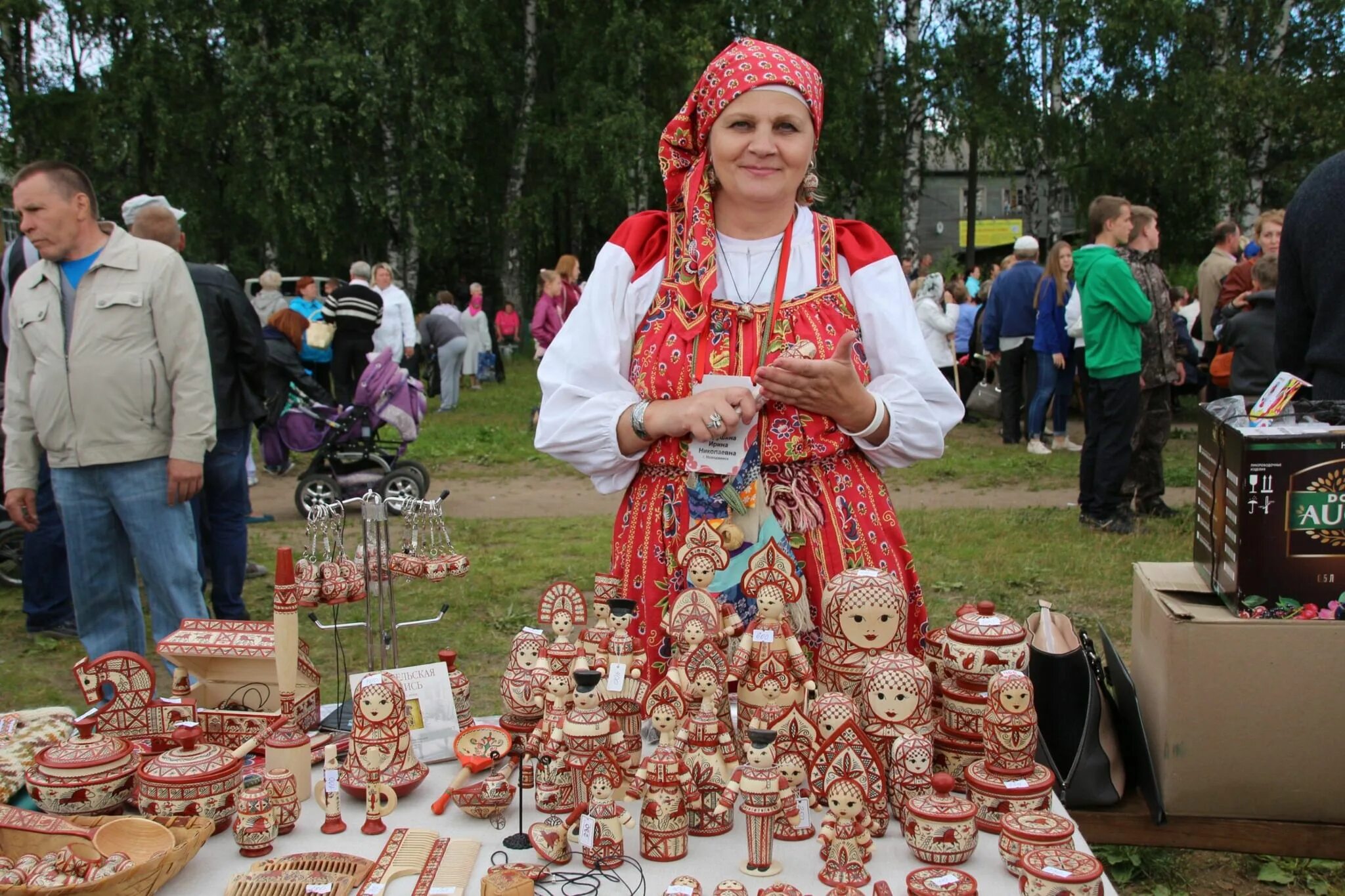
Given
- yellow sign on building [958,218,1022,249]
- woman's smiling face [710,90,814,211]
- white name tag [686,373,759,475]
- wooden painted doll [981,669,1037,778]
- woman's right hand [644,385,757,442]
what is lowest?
wooden painted doll [981,669,1037,778]

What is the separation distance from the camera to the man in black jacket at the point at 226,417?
4438mm

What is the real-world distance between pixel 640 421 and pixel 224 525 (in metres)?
3.08

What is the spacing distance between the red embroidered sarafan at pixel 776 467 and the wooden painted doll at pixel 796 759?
0.96 ft

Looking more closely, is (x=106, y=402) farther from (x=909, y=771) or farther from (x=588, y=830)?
(x=909, y=771)

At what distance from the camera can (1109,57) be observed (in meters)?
18.0

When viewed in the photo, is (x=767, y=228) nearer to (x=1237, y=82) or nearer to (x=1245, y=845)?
(x=1245, y=845)

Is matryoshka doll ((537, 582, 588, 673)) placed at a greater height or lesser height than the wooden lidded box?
greater

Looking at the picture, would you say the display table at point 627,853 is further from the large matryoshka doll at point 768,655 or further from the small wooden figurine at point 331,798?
the large matryoshka doll at point 768,655

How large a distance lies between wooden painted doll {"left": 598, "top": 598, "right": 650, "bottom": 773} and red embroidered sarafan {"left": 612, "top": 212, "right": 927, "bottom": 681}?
0.14 m

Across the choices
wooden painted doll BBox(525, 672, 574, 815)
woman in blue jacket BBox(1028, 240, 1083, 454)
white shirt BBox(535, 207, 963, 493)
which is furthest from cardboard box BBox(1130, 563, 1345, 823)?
woman in blue jacket BBox(1028, 240, 1083, 454)

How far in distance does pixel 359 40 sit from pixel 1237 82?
1296 centimetres

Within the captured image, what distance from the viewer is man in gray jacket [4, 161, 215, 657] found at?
315cm

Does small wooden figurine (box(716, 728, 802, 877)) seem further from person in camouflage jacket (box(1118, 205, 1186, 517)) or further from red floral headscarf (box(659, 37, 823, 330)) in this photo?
person in camouflage jacket (box(1118, 205, 1186, 517))

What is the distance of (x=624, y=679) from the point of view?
179 cm
